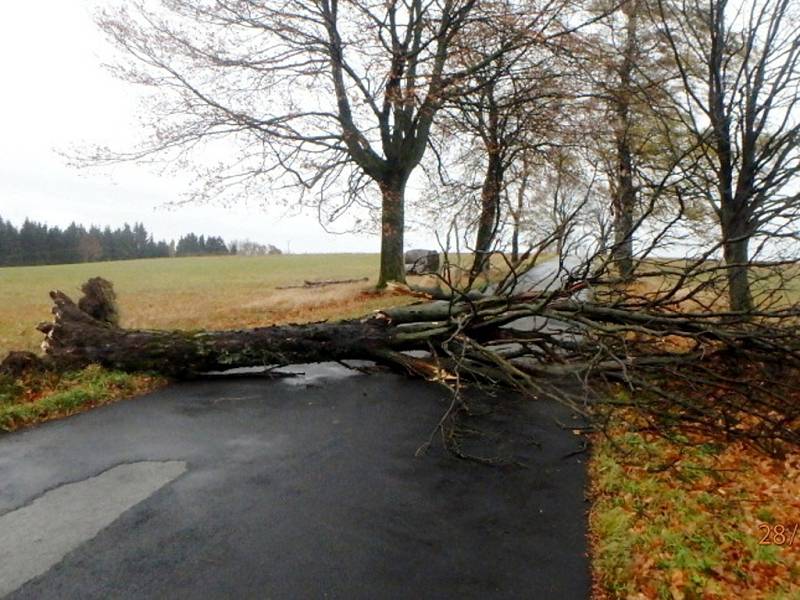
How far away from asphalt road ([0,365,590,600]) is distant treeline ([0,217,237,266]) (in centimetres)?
6909

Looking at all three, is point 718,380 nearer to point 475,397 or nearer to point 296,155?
point 475,397

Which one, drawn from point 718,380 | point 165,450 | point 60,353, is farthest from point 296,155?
point 718,380

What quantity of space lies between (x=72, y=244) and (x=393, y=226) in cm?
6608

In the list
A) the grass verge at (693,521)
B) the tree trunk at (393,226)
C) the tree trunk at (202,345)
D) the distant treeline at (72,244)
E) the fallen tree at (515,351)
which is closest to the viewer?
the grass verge at (693,521)

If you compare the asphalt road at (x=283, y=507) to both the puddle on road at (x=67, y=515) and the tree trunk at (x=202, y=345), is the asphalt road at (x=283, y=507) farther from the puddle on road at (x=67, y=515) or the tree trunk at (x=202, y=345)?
the tree trunk at (x=202, y=345)

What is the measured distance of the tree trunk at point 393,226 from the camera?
49.7ft

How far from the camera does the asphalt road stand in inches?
115

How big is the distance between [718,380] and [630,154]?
9.21 meters

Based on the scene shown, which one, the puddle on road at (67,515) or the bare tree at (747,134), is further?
the bare tree at (747,134)

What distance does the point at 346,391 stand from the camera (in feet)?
21.4
